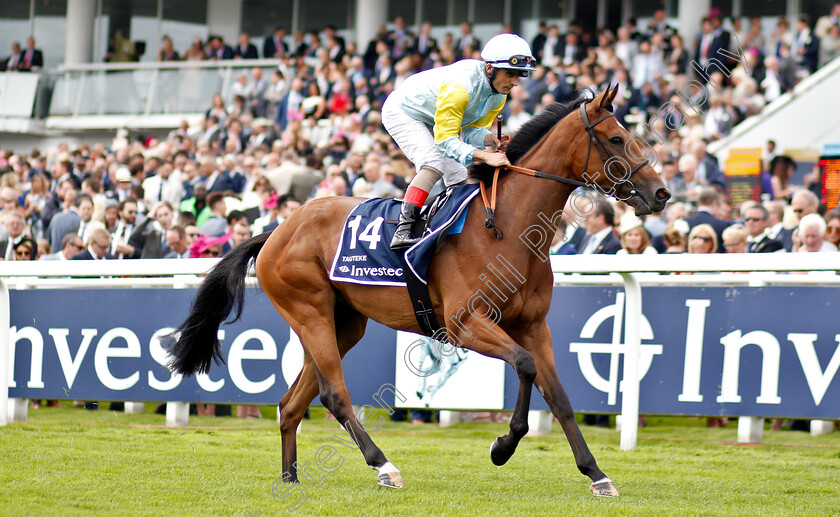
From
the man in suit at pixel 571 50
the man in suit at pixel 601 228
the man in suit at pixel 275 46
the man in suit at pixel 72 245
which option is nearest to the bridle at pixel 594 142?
the man in suit at pixel 601 228

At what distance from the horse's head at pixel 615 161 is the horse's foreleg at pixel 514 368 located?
2.73ft

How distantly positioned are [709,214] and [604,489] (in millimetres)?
4154

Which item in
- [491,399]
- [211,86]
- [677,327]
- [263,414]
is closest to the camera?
[677,327]

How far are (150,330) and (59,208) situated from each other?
6268mm

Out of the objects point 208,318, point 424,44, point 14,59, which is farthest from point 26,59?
point 208,318

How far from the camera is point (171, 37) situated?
2331cm

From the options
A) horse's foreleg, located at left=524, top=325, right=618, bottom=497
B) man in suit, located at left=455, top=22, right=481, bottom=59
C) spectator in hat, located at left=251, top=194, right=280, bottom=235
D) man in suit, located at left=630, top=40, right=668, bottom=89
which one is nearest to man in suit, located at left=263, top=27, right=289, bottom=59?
man in suit, located at left=455, top=22, right=481, bottom=59

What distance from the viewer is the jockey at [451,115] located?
5.00 m

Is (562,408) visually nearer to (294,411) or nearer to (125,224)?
(294,411)

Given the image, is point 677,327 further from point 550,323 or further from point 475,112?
point 475,112

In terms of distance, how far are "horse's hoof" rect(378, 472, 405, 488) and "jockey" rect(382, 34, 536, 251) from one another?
3.61 feet

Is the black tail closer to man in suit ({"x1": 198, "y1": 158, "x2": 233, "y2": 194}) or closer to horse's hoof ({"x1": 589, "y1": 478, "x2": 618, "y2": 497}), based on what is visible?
horse's hoof ({"x1": 589, "y1": 478, "x2": 618, "y2": 497})

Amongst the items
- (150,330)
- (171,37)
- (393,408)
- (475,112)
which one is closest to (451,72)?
(475,112)

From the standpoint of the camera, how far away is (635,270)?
600 centimetres
